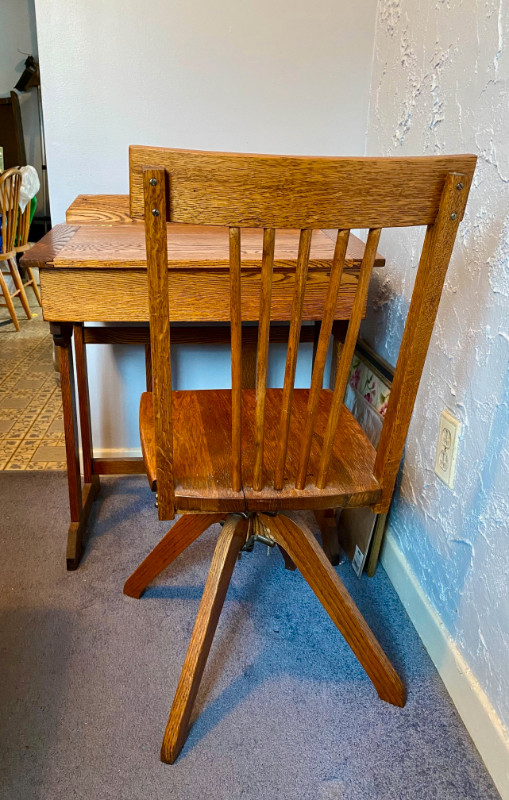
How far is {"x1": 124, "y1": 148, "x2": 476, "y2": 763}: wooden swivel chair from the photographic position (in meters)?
0.56

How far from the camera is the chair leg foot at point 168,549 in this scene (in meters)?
1.02

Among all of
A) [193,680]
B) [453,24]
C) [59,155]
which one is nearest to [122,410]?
[59,155]

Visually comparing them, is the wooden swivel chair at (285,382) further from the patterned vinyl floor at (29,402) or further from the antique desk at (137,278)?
the patterned vinyl floor at (29,402)

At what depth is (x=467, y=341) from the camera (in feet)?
2.93

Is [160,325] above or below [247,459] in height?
above

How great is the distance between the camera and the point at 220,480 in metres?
0.77

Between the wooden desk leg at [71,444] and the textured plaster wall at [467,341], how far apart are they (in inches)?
25.8

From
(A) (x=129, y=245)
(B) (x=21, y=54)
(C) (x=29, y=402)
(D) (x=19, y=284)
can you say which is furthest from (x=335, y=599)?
(B) (x=21, y=54)

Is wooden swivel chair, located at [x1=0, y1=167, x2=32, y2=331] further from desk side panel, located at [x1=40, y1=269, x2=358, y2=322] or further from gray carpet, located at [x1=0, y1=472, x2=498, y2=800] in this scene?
desk side panel, located at [x1=40, y1=269, x2=358, y2=322]

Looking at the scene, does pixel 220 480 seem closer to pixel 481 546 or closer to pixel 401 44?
pixel 481 546

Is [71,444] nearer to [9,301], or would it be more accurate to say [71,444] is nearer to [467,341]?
[467,341]

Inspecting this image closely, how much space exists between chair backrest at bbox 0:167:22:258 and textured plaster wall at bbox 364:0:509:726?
196cm

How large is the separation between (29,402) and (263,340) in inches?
62.2

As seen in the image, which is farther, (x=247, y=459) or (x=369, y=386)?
(x=369, y=386)
